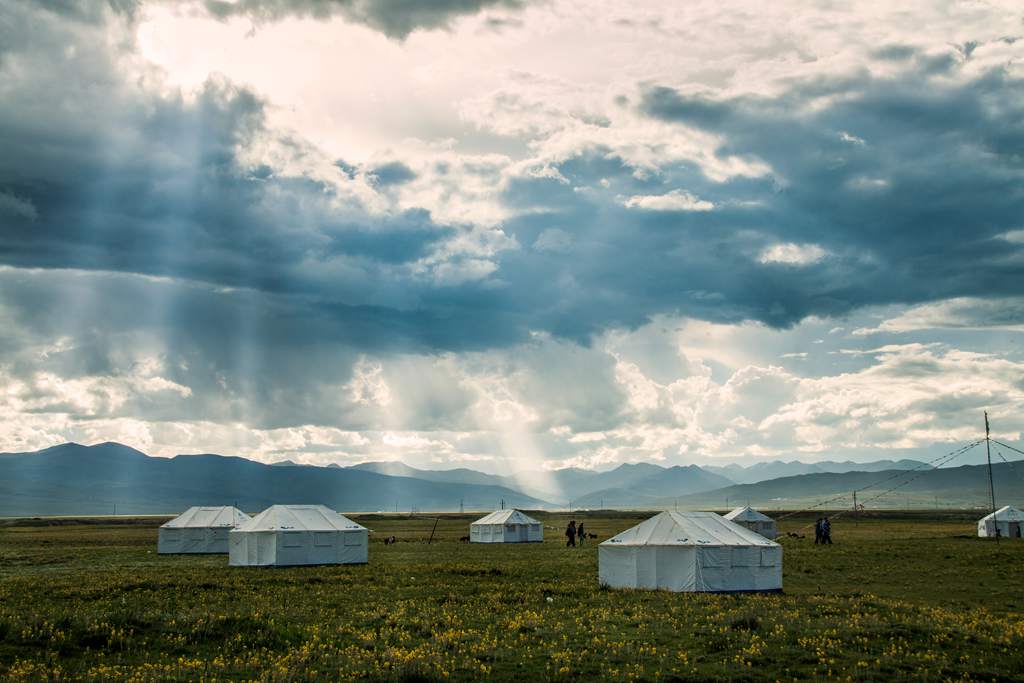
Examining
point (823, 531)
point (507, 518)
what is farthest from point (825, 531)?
point (507, 518)

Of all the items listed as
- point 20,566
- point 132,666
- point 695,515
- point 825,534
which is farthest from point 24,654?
point 825,534

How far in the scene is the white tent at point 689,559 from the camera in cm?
3781

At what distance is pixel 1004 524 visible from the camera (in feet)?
297

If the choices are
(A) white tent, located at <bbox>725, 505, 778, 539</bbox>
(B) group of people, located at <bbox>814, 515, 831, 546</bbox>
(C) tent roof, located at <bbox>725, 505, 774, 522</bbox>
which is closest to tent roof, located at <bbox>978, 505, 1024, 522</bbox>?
(A) white tent, located at <bbox>725, 505, 778, 539</bbox>

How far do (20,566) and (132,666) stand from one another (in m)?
41.1

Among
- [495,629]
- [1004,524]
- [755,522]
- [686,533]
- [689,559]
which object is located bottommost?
[495,629]

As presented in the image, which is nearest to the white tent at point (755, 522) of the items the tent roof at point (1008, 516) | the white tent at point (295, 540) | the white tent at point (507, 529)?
the white tent at point (507, 529)

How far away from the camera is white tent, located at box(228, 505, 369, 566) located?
55.1 metres

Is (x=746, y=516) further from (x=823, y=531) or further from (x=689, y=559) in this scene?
(x=689, y=559)

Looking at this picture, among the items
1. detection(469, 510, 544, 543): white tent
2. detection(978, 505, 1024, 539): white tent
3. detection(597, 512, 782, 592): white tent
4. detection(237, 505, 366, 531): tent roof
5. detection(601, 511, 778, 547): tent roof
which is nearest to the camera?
detection(597, 512, 782, 592): white tent

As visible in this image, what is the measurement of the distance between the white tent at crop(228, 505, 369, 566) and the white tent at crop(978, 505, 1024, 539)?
65.8 m

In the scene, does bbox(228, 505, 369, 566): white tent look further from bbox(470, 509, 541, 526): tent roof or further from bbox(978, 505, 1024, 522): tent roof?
bbox(978, 505, 1024, 522): tent roof

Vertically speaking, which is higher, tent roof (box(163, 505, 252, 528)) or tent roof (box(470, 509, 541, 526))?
tent roof (box(163, 505, 252, 528))

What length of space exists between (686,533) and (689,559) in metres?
1.21
